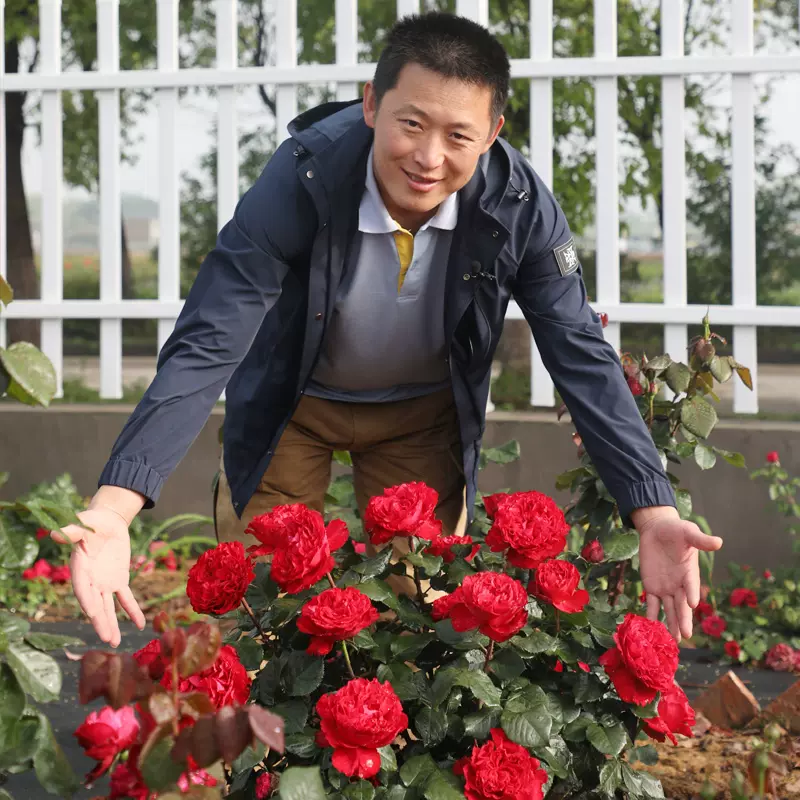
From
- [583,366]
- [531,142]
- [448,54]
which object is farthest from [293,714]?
[531,142]

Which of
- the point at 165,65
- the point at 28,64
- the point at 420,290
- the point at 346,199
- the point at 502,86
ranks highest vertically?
the point at 28,64

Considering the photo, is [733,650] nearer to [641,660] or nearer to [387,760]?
[641,660]

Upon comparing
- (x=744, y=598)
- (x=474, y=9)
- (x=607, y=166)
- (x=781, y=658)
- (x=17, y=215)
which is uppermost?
(x=474, y=9)

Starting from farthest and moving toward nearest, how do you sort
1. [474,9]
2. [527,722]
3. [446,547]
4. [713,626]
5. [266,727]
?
1. [474,9]
2. [713,626]
3. [446,547]
4. [527,722]
5. [266,727]

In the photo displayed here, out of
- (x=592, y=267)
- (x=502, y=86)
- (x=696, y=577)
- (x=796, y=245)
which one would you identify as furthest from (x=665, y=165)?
(x=796, y=245)

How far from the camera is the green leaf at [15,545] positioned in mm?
1313

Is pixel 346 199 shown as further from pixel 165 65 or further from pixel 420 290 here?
pixel 165 65

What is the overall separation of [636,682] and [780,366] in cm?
978

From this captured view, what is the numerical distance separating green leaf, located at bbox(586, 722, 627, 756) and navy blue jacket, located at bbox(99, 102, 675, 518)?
0.40m

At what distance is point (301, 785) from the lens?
1.31 metres

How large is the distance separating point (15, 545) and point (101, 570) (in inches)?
5.0

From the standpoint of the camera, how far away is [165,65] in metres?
4.18

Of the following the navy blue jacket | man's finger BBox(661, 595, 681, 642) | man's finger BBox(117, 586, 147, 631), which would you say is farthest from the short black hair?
man's finger BBox(117, 586, 147, 631)

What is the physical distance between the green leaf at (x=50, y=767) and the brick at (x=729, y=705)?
1.72 meters
